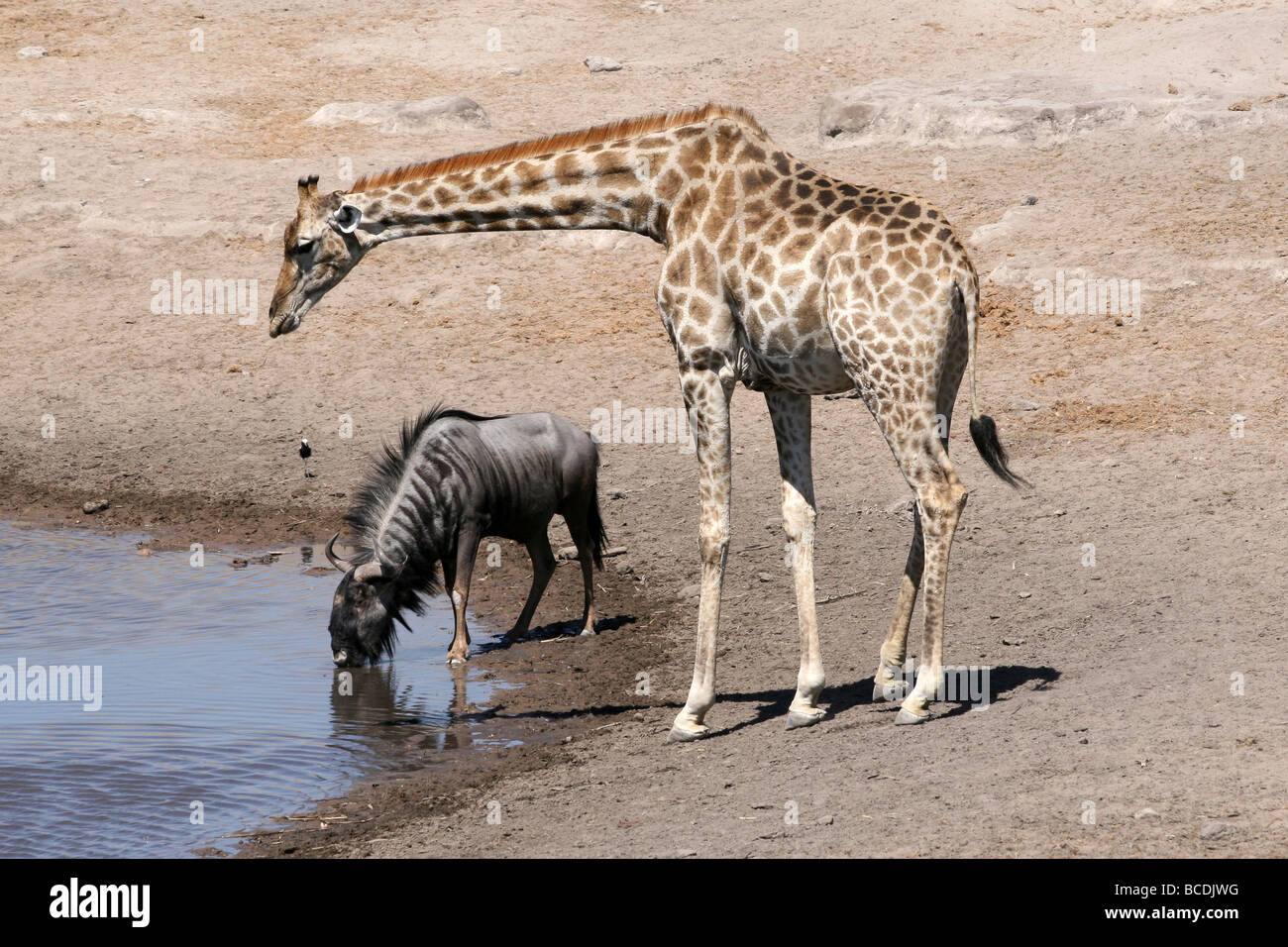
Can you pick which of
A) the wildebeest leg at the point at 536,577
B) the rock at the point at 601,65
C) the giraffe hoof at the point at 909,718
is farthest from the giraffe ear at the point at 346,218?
the rock at the point at 601,65

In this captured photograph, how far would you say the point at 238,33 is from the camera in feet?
87.1

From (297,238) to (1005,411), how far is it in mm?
7418

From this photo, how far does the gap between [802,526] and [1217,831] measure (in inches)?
121

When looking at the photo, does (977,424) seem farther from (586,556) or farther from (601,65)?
(601,65)

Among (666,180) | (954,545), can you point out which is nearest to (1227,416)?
(954,545)

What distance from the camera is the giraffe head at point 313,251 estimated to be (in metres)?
8.52

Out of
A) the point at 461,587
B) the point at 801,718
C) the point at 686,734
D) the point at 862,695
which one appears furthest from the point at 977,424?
the point at 461,587

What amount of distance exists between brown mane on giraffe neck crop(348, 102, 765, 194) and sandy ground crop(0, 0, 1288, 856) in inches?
127

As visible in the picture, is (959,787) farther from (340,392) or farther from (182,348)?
(182,348)

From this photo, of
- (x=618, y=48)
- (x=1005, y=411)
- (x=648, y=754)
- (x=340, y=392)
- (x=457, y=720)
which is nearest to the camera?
(x=648, y=754)

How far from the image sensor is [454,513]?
34.9ft

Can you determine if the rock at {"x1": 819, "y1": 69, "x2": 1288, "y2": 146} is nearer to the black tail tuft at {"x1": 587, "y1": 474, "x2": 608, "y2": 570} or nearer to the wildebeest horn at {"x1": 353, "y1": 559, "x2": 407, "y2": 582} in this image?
the black tail tuft at {"x1": 587, "y1": 474, "x2": 608, "y2": 570}

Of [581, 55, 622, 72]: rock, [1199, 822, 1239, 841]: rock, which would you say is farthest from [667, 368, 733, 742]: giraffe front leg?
[581, 55, 622, 72]: rock

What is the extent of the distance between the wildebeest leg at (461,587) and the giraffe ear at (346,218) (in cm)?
284
